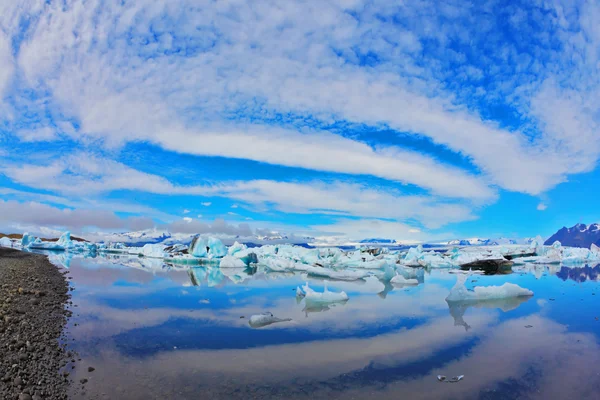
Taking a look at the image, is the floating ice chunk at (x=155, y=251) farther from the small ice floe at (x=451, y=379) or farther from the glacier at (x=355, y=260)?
the small ice floe at (x=451, y=379)

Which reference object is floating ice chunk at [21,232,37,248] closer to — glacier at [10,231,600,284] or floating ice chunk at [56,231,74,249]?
floating ice chunk at [56,231,74,249]

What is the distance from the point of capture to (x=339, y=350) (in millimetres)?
5285

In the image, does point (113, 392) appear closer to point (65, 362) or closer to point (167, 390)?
point (167, 390)

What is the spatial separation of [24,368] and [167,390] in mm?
1724

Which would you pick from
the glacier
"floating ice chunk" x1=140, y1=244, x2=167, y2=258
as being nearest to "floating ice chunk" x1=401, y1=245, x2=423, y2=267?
the glacier

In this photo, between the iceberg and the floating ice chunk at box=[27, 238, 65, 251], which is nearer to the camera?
the iceberg

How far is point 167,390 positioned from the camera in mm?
3840

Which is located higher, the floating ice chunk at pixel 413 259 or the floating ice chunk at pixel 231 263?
the floating ice chunk at pixel 413 259

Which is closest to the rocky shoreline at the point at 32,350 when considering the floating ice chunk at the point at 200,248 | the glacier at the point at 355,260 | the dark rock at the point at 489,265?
the glacier at the point at 355,260

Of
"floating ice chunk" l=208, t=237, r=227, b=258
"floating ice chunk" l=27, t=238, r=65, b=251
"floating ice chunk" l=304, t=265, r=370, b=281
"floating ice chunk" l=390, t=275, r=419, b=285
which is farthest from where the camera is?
"floating ice chunk" l=27, t=238, r=65, b=251

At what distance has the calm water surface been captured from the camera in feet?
12.8

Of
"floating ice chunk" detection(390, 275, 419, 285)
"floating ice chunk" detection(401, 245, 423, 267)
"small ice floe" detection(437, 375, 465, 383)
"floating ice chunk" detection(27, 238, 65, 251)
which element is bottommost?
"small ice floe" detection(437, 375, 465, 383)

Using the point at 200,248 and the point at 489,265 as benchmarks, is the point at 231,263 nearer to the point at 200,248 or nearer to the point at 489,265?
the point at 200,248

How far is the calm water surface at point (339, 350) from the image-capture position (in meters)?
3.91
